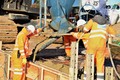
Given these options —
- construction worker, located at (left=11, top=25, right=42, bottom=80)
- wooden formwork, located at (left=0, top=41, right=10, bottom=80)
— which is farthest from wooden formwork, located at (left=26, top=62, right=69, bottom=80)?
wooden formwork, located at (left=0, top=41, right=10, bottom=80)

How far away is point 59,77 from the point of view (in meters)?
6.89

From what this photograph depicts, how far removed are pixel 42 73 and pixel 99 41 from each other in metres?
1.47

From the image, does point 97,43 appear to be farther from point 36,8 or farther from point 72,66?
point 36,8

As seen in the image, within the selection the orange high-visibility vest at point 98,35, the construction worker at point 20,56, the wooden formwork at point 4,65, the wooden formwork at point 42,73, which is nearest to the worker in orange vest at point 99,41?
the orange high-visibility vest at point 98,35

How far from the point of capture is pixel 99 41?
273 inches

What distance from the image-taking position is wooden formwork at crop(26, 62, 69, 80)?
6.91 m

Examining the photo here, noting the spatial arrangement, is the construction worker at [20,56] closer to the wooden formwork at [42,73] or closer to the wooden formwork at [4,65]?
the wooden formwork at [42,73]

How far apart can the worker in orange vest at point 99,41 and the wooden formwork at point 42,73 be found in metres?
0.68

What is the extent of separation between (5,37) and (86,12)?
145 inches

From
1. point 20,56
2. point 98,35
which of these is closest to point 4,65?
point 20,56

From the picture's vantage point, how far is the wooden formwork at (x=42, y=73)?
6.91m

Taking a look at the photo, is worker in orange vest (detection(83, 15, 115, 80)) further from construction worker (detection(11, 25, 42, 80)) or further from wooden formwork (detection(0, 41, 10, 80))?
wooden formwork (detection(0, 41, 10, 80))

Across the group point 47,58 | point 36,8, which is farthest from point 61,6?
point 36,8

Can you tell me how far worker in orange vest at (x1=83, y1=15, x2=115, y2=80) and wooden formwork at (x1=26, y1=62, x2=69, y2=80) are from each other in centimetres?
68
